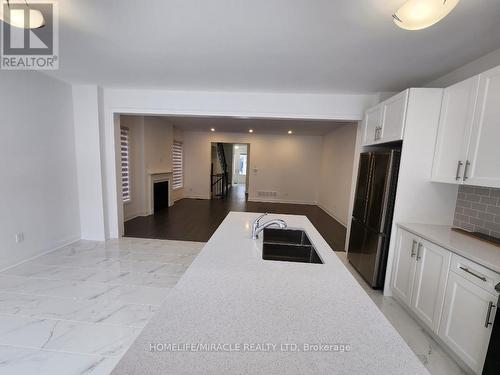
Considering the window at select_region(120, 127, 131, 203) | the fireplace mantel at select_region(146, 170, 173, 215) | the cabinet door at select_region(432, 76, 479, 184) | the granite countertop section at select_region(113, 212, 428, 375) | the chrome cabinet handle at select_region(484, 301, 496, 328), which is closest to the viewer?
the granite countertop section at select_region(113, 212, 428, 375)

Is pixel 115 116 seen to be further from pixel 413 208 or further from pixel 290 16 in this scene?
pixel 413 208

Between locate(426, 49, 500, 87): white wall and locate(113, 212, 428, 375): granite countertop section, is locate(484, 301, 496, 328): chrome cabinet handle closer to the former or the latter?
locate(113, 212, 428, 375): granite countertop section

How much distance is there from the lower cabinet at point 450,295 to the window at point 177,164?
6467 millimetres

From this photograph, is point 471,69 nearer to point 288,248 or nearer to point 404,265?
point 404,265

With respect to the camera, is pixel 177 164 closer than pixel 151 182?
No

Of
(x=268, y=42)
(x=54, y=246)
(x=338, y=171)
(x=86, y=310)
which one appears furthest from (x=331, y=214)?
(x=54, y=246)

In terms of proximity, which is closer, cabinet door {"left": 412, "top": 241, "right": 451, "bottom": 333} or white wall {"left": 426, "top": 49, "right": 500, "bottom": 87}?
cabinet door {"left": 412, "top": 241, "right": 451, "bottom": 333}

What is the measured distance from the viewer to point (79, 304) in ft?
6.64

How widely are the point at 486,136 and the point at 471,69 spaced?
3.34 ft

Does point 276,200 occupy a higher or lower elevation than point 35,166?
lower

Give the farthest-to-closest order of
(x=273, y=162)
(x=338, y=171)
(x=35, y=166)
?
(x=273, y=162), (x=338, y=171), (x=35, y=166)

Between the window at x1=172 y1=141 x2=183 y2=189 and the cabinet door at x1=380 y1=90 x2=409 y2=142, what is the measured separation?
19.6 feet

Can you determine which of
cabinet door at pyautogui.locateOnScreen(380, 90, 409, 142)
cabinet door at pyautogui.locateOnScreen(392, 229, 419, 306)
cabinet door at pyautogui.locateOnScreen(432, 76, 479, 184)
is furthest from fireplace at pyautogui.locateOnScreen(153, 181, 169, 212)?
cabinet door at pyautogui.locateOnScreen(432, 76, 479, 184)

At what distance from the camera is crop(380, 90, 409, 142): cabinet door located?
2.21 m
